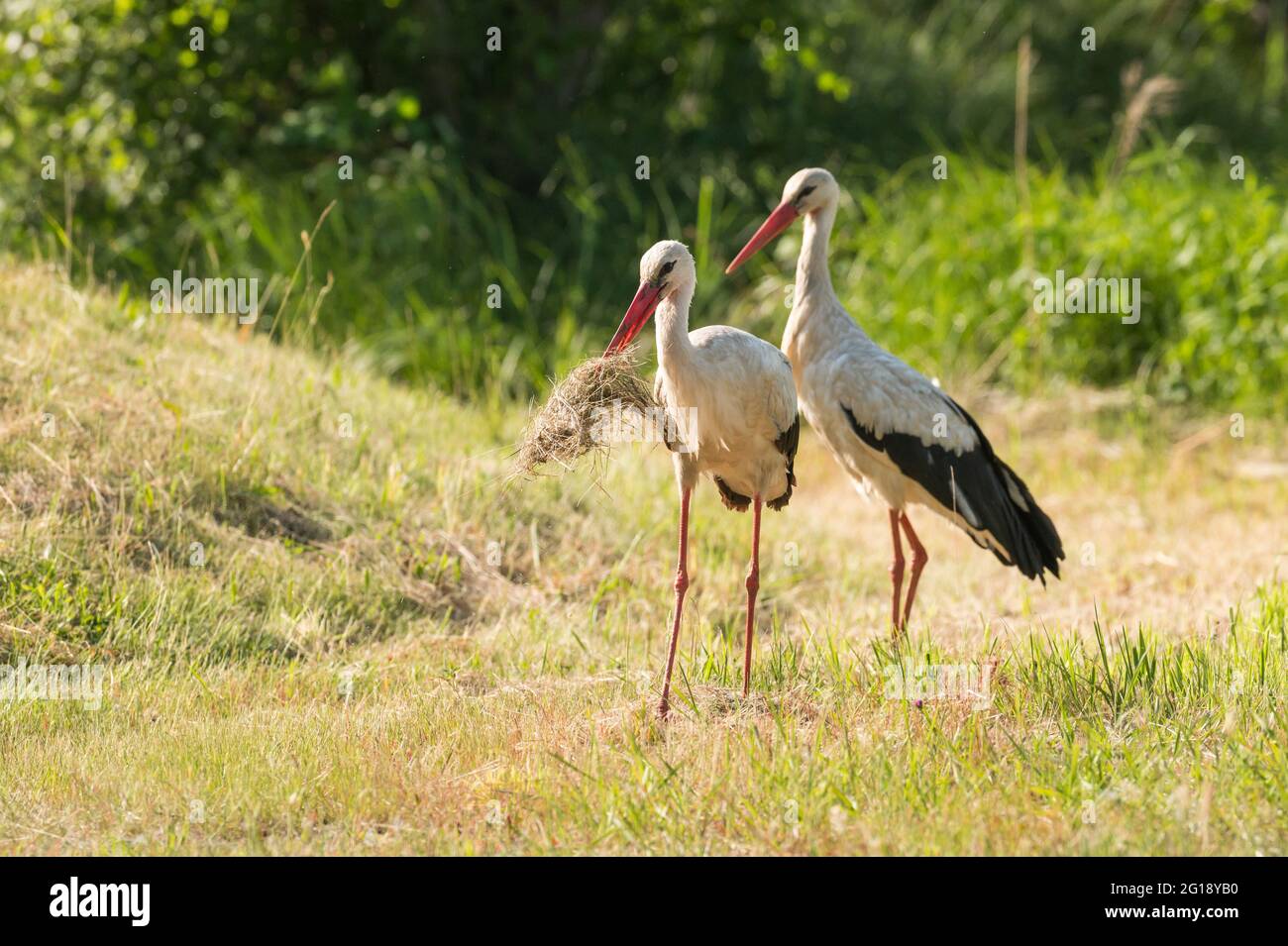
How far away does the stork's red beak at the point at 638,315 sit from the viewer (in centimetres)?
498

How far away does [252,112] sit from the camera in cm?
1105

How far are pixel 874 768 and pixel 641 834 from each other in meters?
0.72

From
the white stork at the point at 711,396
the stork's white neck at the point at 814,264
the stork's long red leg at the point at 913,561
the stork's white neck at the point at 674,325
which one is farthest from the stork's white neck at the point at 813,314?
the stork's white neck at the point at 674,325

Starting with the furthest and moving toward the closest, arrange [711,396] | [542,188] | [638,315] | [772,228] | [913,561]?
[542,188] < [913,561] < [772,228] < [711,396] < [638,315]

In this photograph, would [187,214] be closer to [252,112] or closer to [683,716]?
[252,112]

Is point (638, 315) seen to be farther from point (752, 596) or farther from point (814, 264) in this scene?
point (814, 264)

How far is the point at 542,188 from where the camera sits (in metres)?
10.9

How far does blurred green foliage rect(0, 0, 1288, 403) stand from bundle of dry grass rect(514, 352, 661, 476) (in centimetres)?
421

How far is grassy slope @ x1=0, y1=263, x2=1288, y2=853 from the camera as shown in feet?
13.7

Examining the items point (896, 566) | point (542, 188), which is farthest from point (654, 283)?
point (542, 188)

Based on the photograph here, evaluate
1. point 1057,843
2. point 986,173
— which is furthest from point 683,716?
point 986,173

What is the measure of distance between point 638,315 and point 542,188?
6.13 metres

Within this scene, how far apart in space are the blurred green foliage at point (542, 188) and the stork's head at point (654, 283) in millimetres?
4364

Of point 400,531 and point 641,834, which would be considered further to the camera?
point 400,531
